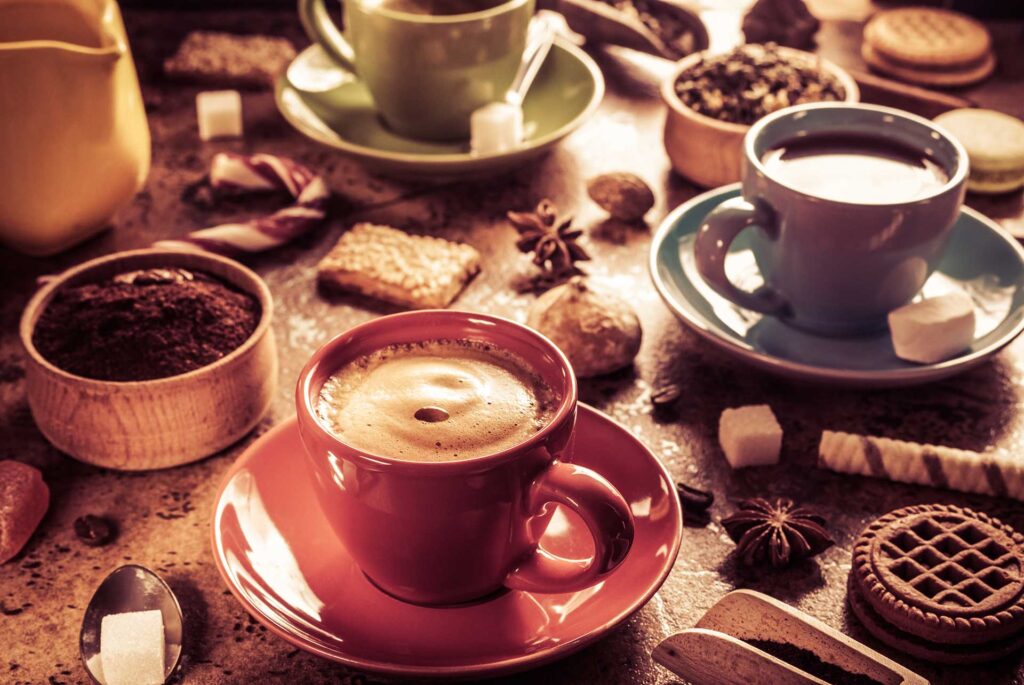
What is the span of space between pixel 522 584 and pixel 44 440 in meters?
0.62

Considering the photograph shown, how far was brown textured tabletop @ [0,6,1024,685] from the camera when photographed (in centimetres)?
92

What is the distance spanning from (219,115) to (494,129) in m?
0.49

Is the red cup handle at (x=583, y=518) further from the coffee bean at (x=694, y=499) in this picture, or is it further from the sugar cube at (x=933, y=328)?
the sugar cube at (x=933, y=328)

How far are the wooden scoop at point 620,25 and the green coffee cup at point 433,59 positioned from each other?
1.10ft

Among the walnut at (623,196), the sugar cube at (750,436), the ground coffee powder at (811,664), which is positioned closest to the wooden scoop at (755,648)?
the ground coffee powder at (811,664)

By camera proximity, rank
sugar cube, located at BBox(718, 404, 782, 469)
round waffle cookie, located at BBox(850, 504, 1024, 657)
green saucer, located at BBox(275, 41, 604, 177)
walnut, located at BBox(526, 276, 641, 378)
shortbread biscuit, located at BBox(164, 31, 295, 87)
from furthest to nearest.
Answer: shortbread biscuit, located at BBox(164, 31, 295, 87) → green saucer, located at BBox(275, 41, 604, 177) → walnut, located at BBox(526, 276, 641, 378) → sugar cube, located at BBox(718, 404, 782, 469) → round waffle cookie, located at BBox(850, 504, 1024, 657)

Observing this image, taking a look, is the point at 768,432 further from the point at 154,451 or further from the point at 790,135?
the point at 154,451

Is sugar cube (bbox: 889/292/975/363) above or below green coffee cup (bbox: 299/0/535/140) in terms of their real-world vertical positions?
below

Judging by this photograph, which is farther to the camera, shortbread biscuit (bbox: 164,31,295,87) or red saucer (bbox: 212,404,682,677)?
shortbread biscuit (bbox: 164,31,295,87)

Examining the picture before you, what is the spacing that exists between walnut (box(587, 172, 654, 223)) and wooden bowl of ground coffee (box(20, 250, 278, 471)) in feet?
1.86

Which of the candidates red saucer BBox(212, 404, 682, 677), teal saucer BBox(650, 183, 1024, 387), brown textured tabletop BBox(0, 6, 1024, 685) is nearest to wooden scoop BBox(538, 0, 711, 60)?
brown textured tabletop BBox(0, 6, 1024, 685)

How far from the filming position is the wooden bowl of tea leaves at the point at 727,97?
155 cm

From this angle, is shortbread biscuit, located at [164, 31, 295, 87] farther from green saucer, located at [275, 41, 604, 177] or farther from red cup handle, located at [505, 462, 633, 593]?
red cup handle, located at [505, 462, 633, 593]

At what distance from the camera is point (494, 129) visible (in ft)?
5.17
